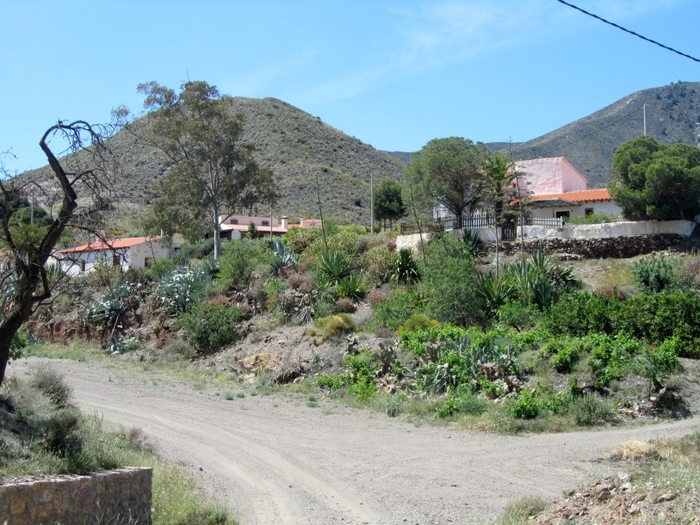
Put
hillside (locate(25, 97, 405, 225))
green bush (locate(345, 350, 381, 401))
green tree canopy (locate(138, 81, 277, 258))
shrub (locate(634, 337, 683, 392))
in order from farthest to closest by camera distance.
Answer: hillside (locate(25, 97, 405, 225)) → green tree canopy (locate(138, 81, 277, 258)) → green bush (locate(345, 350, 381, 401)) → shrub (locate(634, 337, 683, 392))

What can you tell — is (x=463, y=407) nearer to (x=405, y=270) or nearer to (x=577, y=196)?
(x=405, y=270)

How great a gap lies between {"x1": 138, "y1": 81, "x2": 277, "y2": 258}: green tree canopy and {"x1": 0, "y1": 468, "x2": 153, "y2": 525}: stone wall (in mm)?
31701

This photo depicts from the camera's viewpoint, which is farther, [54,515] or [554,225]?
[554,225]

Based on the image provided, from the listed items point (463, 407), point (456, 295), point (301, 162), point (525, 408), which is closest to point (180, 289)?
point (456, 295)

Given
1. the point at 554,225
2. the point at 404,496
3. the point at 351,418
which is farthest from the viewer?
the point at 554,225

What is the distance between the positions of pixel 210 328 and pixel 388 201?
36.9 meters

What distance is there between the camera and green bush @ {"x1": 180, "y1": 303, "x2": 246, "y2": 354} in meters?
30.4

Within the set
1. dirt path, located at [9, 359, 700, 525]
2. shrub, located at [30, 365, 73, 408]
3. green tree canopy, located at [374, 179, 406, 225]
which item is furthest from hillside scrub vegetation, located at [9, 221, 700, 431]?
green tree canopy, located at [374, 179, 406, 225]

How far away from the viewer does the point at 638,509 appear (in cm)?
827

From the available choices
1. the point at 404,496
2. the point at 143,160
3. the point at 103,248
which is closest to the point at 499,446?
the point at 404,496

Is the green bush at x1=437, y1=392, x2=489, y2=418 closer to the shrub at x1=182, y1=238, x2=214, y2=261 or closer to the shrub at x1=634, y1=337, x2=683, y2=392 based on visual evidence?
the shrub at x1=634, y1=337, x2=683, y2=392

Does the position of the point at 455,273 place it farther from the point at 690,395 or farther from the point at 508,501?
the point at 508,501

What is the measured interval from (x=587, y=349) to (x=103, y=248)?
13365 mm

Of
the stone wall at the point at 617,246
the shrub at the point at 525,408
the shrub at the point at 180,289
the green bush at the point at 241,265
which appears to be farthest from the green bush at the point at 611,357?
the shrub at the point at 180,289
